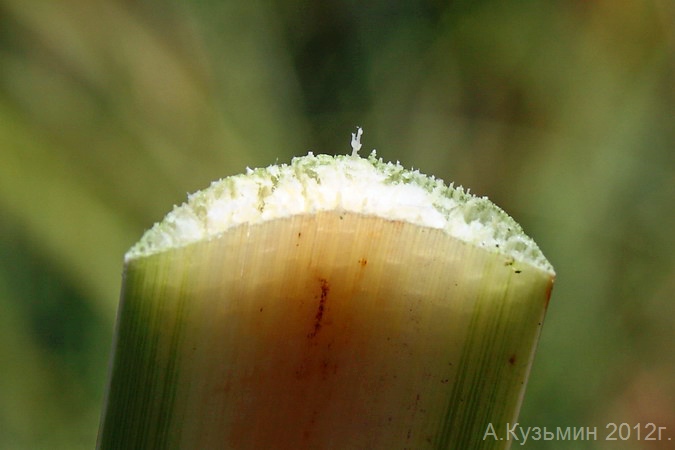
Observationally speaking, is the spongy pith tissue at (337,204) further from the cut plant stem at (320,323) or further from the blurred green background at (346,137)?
the blurred green background at (346,137)

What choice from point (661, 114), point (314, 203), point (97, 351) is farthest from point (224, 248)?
point (661, 114)

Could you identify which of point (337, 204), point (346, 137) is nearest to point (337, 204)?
point (337, 204)

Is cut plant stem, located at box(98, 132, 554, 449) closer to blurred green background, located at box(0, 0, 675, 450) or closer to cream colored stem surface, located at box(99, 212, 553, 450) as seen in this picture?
cream colored stem surface, located at box(99, 212, 553, 450)

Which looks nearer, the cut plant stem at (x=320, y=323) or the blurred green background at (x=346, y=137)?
the cut plant stem at (x=320, y=323)

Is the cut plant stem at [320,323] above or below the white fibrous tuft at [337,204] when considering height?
below

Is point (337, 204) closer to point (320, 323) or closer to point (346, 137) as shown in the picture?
point (320, 323)

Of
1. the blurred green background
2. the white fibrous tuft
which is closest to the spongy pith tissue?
the white fibrous tuft

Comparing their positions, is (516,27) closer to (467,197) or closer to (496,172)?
(496,172)

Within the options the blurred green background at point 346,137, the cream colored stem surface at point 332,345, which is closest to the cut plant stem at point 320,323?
the cream colored stem surface at point 332,345
